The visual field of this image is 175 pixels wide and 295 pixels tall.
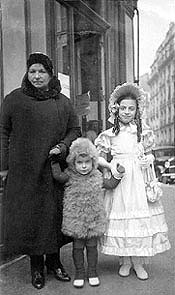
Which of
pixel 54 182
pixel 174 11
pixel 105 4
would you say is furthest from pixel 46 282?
pixel 105 4

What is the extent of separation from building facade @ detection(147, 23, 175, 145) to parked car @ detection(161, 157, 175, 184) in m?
0.13

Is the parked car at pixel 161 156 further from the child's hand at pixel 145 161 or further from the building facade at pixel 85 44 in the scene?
the building facade at pixel 85 44

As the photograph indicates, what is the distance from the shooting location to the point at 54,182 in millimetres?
2443

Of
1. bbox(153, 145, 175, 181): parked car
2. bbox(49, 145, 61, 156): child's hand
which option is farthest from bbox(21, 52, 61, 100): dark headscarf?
bbox(153, 145, 175, 181): parked car

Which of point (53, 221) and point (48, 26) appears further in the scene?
Result: point (48, 26)

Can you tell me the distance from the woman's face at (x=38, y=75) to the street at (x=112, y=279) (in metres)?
1.06

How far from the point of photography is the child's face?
2402mm

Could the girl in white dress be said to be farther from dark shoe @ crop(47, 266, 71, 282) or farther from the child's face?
dark shoe @ crop(47, 266, 71, 282)

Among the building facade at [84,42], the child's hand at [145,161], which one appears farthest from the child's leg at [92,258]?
the building facade at [84,42]

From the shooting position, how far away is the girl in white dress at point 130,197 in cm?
248

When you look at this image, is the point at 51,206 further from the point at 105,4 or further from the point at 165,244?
the point at 105,4

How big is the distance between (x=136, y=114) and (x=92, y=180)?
501 mm

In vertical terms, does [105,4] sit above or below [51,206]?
above

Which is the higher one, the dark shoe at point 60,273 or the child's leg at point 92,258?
the child's leg at point 92,258
